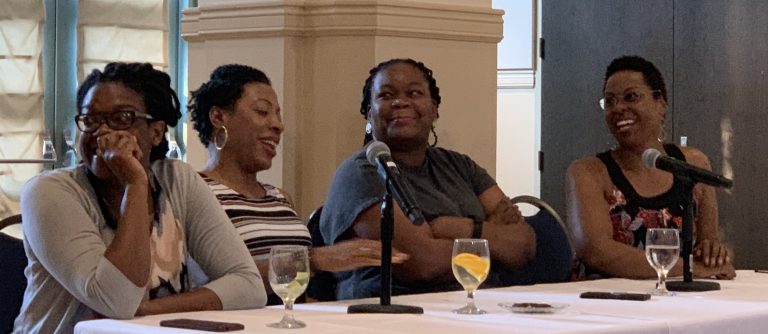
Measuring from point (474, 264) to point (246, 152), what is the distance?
1034 millimetres

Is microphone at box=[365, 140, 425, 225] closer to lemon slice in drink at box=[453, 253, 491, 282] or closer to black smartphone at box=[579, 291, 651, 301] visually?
lemon slice in drink at box=[453, 253, 491, 282]

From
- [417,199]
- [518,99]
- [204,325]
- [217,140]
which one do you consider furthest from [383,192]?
[518,99]

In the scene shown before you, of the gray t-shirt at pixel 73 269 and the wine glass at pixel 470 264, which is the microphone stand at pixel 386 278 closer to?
the wine glass at pixel 470 264

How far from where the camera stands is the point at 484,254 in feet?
8.25

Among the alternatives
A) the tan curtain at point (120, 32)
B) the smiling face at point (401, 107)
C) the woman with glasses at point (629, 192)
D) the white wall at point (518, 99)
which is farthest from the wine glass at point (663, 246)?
the white wall at point (518, 99)

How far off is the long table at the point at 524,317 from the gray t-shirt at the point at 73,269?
8cm

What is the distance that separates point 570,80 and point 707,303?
14.4ft

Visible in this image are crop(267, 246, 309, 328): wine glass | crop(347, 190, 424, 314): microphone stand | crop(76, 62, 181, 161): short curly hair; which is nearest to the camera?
crop(267, 246, 309, 328): wine glass

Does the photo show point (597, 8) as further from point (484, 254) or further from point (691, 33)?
point (484, 254)

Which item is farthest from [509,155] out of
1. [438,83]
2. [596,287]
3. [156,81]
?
[156,81]

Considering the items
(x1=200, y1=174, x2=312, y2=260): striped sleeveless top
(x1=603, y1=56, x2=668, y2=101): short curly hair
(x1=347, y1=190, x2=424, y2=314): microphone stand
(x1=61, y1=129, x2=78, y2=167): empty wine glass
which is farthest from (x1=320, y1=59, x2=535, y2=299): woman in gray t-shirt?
(x1=61, y1=129, x2=78, y2=167): empty wine glass

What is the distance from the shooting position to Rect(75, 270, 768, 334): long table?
88.0 inches

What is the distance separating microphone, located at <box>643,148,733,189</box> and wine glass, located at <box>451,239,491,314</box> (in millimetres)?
721

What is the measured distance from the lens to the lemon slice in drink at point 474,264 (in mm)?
2500
